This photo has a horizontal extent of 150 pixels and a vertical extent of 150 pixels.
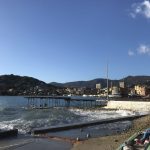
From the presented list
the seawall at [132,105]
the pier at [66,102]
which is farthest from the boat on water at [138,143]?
the pier at [66,102]

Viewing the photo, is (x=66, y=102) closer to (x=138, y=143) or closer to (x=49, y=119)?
(x=49, y=119)

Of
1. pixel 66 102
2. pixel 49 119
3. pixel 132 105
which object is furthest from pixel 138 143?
pixel 66 102

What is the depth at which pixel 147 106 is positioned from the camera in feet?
203

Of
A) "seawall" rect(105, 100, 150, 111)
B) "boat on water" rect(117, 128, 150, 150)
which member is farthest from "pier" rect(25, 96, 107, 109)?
"boat on water" rect(117, 128, 150, 150)

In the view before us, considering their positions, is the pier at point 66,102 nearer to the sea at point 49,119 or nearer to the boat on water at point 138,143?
the sea at point 49,119

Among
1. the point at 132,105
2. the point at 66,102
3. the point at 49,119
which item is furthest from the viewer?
the point at 66,102

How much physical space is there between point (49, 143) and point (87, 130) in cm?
863

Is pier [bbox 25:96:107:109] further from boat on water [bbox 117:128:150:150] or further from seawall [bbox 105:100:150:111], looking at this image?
boat on water [bbox 117:128:150:150]

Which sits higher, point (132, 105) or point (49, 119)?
point (132, 105)

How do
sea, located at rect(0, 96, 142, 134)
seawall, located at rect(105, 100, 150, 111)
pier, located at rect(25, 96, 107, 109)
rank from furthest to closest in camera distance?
pier, located at rect(25, 96, 107, 109) → seawall, located at rect(105, 100, 150, 111) → sea, located at rect(0, 96, 142, 134)

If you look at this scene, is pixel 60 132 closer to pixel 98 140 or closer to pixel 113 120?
pixel 98 140

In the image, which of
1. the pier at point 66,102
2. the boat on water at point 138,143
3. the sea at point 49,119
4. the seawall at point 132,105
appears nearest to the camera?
the boat on water at point 138,143

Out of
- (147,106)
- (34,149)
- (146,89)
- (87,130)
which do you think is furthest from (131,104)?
(146,89)

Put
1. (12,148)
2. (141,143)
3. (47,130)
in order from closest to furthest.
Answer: (141,143) → (12,148) → (47,130)
